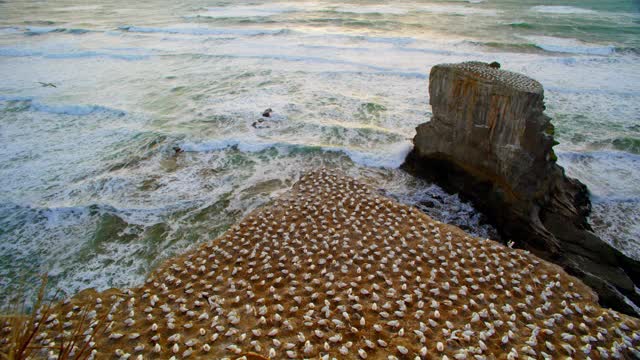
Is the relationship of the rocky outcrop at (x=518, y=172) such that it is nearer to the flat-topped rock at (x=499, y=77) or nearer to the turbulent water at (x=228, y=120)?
the flat-topped rock at (x=499, y=77)

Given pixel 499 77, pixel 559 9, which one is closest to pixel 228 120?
pixel 499 77

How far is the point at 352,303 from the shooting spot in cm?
703

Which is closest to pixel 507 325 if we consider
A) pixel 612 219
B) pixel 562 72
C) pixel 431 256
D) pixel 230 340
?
pixel 431 256

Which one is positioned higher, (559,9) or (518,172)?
(559,9)

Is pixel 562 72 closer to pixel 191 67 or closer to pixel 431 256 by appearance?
pixel 431 256

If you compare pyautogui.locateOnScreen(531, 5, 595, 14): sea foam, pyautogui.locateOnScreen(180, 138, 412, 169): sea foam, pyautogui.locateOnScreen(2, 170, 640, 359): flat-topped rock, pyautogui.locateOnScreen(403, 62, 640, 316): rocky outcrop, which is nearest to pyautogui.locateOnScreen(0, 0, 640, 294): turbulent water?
pyautogui.locateOnScreen(180, 138, 412, 169): sea foam

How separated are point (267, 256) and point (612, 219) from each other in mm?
10434

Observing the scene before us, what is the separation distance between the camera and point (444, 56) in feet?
93.0

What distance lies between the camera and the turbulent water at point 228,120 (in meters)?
11.2

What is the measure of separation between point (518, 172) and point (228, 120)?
41.9 ft

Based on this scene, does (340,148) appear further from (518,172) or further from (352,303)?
(352,303)

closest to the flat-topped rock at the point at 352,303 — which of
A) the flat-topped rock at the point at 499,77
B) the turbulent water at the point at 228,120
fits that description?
the turbulent water at the point at 228,120

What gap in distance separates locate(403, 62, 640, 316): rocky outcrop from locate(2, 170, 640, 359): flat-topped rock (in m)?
1.80

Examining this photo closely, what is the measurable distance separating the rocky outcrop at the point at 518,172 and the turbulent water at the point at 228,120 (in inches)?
38.2
